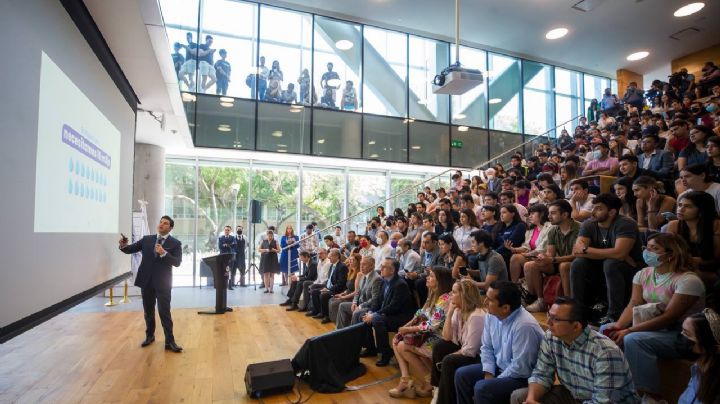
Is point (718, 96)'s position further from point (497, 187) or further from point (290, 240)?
point (290, 240)

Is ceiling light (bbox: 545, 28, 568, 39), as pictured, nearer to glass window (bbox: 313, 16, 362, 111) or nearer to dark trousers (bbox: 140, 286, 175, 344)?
glass window (bbox: 313, 16, 362, 111)

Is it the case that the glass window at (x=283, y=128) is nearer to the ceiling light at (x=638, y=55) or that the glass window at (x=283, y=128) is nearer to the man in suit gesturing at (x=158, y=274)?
the man in suit gesturing at (x=158, y=274)

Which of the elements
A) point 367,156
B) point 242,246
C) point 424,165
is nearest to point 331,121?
point 367,156

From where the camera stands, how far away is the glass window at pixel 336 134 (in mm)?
10310

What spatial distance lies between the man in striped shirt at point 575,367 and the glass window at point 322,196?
923 centimetres

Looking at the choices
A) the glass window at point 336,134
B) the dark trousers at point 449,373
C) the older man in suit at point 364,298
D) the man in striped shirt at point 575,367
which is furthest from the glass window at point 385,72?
the man in striped shirt at point 575,367

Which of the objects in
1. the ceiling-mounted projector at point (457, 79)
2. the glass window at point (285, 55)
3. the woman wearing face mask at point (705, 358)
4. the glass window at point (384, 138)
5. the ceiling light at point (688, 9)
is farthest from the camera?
the glass window at point (384, 138)

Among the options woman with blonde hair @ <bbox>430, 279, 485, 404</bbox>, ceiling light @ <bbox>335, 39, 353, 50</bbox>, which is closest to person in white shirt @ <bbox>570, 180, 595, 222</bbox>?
woman with blonde hair @ <bbox>430, 279, 485, 404</bbox>

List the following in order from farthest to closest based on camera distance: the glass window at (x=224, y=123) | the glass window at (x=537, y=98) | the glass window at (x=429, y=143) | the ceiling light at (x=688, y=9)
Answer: the glass window at (x=537, y=98) < the glass window at (x=429, y=143) < the glass window at (x=224, y=123) < the ceiling light at (x=688, y=9)

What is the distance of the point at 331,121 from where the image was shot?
10.5 meters

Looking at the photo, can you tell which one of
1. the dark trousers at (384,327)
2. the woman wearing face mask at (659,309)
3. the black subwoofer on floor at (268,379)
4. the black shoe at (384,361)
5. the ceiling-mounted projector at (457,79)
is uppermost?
the ceiling-mounted projector at (457,79)

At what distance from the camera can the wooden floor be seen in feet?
11.3

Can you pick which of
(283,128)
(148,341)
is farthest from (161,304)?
(283,128)

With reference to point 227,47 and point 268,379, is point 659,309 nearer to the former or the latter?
point 268,379
